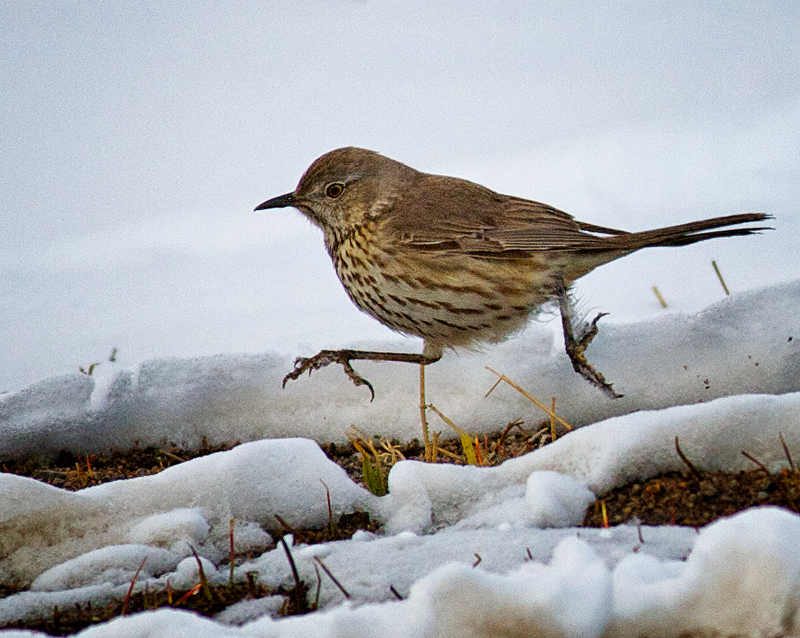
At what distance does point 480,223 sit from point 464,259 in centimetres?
25

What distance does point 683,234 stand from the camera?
3.79 metres

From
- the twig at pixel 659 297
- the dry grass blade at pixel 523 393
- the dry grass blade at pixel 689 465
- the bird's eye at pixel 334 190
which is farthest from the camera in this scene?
the twig at pixel 659 297

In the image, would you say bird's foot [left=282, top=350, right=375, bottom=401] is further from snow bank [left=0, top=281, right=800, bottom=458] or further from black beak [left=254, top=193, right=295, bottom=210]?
black beak [left=254, top=193, right=295, bottom=210]

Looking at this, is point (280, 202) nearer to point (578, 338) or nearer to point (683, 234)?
point (578, 338)

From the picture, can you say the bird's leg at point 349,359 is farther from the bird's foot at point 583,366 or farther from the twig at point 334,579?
the twig at point 334,579

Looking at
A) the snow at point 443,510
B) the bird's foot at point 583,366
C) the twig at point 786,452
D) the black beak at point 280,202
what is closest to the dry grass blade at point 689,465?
the snow at point 443,510

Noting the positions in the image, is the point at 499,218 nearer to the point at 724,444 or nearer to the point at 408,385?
the point at 408,385

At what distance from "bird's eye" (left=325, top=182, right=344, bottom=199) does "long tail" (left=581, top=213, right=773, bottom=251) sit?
4.25 feet

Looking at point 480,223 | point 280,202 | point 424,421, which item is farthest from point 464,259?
point 280,202

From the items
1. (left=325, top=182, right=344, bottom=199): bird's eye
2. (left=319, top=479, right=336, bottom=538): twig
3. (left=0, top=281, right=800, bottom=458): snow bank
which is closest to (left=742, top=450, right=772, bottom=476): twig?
(left=319, top=479, right=336, bottom=538): twig

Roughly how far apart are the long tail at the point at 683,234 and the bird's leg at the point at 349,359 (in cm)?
99

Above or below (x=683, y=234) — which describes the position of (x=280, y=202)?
above

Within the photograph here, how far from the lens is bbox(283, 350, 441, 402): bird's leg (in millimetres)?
4109

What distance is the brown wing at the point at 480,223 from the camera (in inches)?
154
